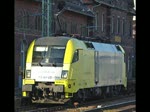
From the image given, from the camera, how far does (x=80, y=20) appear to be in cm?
4025

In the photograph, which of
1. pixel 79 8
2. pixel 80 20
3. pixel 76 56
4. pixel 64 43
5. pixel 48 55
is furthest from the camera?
pixel 80 20

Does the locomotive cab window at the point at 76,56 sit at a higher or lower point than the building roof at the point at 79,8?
lower

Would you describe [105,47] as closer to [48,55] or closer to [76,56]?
[76,56]

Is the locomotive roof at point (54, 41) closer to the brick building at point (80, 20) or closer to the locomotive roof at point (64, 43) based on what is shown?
the locomotive roof at point (64, 43)

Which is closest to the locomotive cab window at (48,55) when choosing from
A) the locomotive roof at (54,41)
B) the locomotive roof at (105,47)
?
the locomotive roof at (54,41)

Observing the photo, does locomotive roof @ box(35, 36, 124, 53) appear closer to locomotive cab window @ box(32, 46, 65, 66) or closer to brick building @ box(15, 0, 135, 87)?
locomotive cab window @ box(32, 46, 65, 66)

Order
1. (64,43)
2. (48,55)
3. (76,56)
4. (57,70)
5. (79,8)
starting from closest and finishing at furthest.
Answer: (57,70)
(64,43)
(48,55)
(76,56)
(79,8)

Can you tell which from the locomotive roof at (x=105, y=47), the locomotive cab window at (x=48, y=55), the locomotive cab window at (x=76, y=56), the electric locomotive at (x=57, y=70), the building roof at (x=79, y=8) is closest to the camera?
the electric locomotive at (x=57, y=70)

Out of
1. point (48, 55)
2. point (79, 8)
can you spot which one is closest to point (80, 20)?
point (79, 8)

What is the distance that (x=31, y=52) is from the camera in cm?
1709

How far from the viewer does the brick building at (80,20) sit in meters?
30.6
